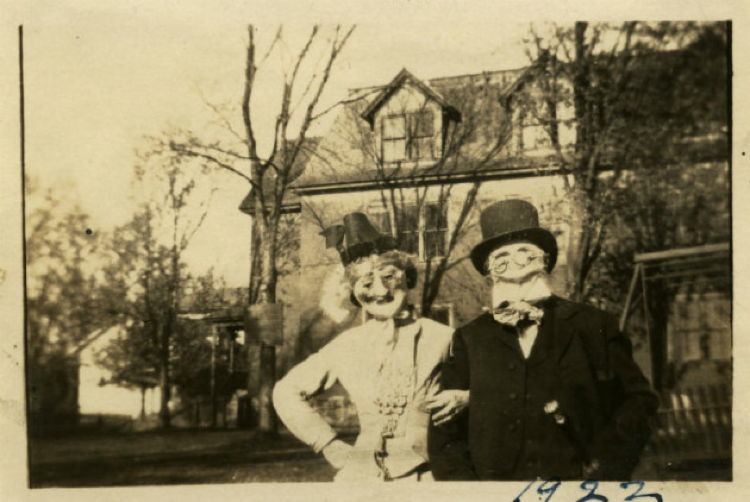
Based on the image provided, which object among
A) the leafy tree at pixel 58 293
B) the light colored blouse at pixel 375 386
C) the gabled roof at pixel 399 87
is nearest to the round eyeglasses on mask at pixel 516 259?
the light colored blouse at pixel 375 386

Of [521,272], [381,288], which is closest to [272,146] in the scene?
[381,288]

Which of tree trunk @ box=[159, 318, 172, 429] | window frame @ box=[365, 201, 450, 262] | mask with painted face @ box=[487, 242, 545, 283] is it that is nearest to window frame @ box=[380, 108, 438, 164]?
window frame @ box=[365, 201, 450, 262]

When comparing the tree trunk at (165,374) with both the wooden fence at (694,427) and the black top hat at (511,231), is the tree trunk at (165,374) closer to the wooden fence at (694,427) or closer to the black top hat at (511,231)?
the black top hat at (511,231)

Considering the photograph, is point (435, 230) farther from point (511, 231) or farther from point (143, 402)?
point (143, 402)

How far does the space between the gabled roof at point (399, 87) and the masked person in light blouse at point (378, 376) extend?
51cm

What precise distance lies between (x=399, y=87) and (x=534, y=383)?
1.53 m

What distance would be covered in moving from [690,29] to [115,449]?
11.1ft

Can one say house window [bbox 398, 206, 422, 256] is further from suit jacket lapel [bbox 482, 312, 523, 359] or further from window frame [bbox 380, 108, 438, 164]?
suit jacket lapel [bbox 482, 312, 523, 359]

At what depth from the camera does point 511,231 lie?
4145 mm

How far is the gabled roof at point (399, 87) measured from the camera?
433 cm

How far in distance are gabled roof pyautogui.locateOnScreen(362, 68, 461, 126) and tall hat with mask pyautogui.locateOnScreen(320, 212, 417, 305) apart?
50cm
